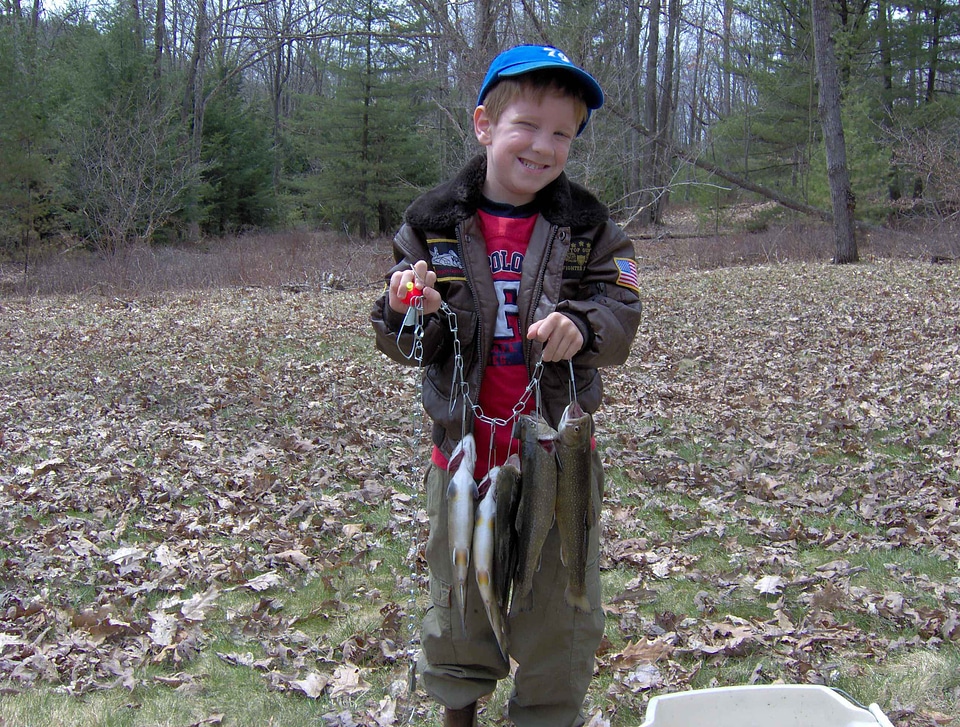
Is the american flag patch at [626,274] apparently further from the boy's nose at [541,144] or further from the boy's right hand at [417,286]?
the boy's right hand at [417,286]

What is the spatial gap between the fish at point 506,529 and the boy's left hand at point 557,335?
32cm

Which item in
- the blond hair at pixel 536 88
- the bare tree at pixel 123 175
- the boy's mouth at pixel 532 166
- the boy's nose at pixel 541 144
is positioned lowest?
the boy's mouth at pixel 532 166

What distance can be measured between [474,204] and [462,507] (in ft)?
3.10

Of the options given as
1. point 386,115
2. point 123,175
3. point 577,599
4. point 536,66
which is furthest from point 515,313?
point 386,115

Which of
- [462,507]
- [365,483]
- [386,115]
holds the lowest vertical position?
[365,483]

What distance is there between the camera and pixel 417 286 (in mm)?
2260

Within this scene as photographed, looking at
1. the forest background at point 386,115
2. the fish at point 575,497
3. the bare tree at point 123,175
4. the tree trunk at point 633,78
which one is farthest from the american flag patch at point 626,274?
the bare tree at point 123,175

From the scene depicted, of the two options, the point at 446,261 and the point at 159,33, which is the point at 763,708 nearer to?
the point at 446,261

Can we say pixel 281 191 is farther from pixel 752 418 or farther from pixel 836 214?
pixel 752 418

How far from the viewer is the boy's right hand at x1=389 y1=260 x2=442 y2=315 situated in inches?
→ 89.2

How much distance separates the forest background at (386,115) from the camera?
19.0 metres

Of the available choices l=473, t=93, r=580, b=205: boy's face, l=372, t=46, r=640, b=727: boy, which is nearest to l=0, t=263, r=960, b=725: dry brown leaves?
l=372, t=46, r=640, b=727: boy

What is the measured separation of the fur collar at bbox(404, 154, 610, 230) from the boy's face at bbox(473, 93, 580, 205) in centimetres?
7

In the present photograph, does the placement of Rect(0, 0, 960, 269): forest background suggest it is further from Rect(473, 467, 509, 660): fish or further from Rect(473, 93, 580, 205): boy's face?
Rect(473, 467, 509, 660): fish
